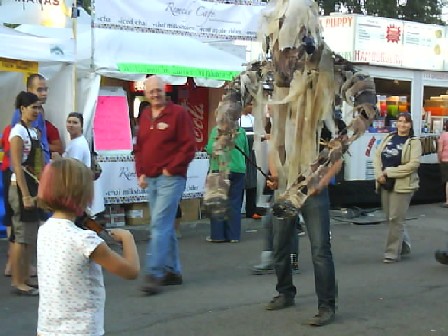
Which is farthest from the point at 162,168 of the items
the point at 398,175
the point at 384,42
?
the point at 384,42

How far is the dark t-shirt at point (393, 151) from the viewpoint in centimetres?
851

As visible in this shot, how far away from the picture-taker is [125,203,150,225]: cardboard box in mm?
10805

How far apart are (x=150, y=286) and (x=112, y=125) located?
164 inches

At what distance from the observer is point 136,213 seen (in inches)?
427

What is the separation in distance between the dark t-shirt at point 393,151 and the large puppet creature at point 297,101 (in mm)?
2940

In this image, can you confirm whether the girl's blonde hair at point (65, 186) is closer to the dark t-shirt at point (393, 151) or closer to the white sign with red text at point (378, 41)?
the dark t-shirt at point (393, 151)

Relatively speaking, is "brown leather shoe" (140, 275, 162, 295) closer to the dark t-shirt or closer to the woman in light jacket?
the woman in light jacket

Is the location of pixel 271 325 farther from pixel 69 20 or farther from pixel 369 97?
pixel 69 20

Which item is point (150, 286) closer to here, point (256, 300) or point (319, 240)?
point (256, 300)

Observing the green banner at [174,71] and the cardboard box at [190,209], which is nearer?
the green banner at [174,71]

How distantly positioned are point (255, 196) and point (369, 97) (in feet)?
21.2

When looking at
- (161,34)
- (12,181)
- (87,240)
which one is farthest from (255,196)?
(87,240)

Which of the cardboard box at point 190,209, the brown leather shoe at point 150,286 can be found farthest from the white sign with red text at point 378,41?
the brown leather shoe at point 150,286

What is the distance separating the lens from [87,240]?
3041mm
